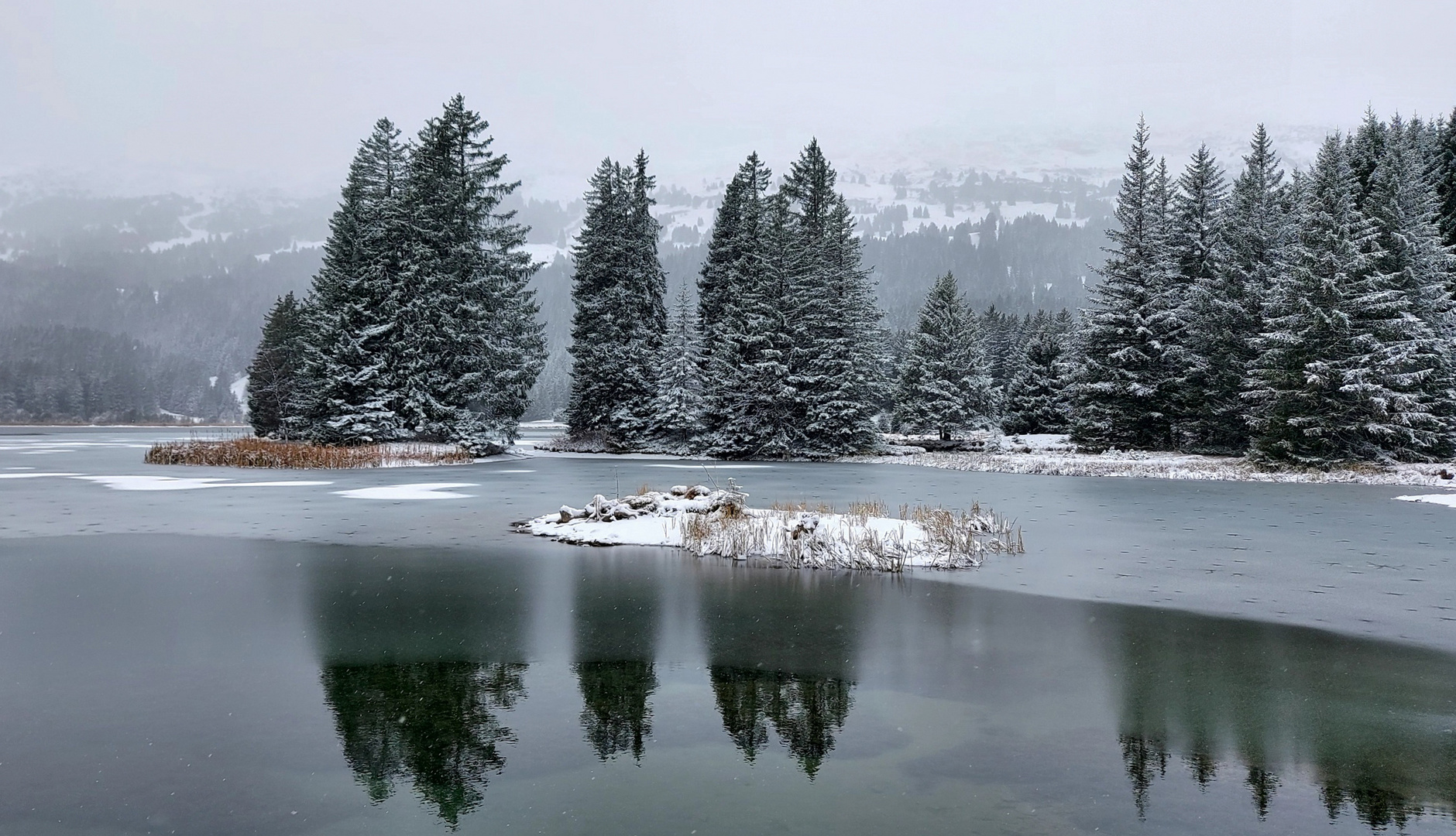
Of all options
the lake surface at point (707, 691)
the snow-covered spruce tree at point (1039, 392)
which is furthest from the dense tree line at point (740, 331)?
the lake surface at point (707, 691)

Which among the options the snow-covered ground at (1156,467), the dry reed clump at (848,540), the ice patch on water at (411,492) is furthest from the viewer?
the snow-covered ground at (1156,467)

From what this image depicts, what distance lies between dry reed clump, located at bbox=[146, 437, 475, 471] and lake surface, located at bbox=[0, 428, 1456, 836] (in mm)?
22293

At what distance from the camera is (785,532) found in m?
14.8

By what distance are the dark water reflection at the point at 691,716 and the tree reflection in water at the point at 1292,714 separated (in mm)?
32

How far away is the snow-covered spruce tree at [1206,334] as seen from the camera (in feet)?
136

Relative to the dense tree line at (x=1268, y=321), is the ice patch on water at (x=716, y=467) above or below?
below

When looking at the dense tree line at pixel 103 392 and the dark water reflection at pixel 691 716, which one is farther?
the dense tree line at pixel 103 392

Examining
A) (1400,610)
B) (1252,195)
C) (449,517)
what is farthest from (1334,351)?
(449,517)

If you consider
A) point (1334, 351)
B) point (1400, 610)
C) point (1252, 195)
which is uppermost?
point (1252, 195)

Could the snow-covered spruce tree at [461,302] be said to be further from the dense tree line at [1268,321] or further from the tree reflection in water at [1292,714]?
the tree reflection in water at [1292,714]

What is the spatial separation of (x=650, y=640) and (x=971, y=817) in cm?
466

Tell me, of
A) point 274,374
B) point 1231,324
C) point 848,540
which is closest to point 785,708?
point 848,540

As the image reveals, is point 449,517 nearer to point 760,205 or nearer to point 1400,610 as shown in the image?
point 1400,610

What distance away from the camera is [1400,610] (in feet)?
34.2
